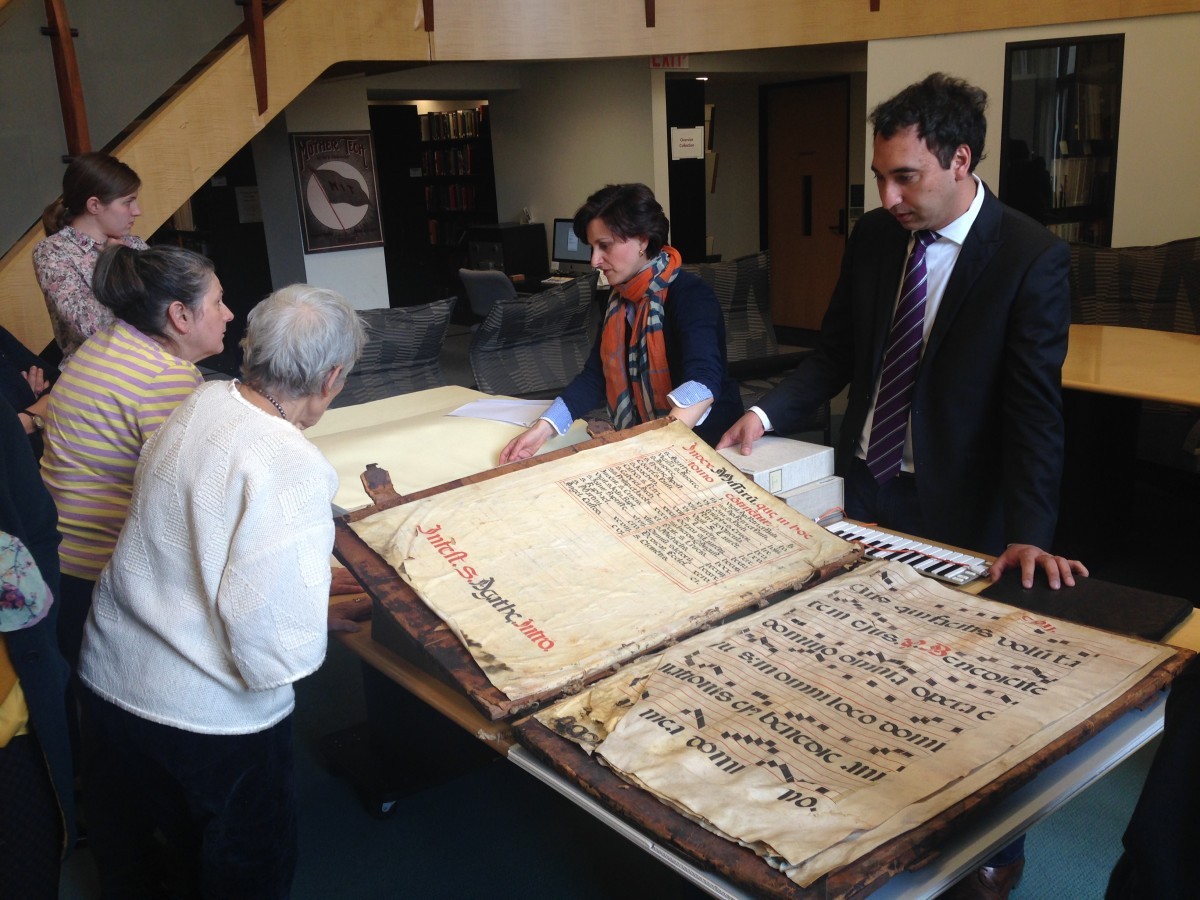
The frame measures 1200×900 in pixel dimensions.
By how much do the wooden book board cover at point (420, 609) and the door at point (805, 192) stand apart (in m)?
7.49

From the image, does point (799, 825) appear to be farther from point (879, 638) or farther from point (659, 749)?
point (879, 638)

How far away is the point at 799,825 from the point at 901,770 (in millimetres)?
151

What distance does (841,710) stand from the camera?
1.17 m

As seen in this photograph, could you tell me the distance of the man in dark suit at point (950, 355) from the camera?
1841 mm

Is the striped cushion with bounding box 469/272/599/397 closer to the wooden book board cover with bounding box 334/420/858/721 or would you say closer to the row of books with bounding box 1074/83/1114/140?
the wooden book board cover with bounding box 334/420/858/721

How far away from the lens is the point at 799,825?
97 cm

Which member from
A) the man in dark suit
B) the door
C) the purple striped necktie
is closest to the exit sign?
the door

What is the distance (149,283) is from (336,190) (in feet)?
20.1

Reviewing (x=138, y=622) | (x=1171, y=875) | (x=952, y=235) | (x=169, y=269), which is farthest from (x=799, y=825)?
(x=169, y=269)

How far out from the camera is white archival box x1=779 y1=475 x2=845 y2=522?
185cm

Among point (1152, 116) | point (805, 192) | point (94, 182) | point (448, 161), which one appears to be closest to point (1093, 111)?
point (1152, 116)

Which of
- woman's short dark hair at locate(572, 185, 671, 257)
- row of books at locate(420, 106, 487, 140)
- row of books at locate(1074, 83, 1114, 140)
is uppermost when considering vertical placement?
row of books at locate(420, 106, 487, 140)

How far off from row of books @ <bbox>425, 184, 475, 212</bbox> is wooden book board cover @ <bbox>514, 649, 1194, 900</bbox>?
32.8 ft

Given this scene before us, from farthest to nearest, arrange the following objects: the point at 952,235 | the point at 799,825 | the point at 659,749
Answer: the point at 952,235 < the point at 659,749 < the point at 799,825
